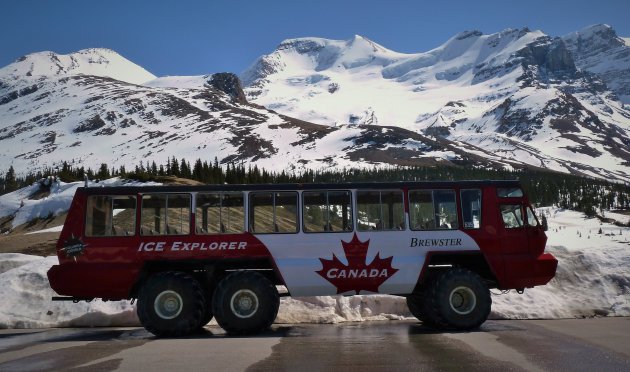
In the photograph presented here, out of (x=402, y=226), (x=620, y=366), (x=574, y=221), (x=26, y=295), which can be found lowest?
(x=620, y=366)

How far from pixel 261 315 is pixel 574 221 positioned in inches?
5181

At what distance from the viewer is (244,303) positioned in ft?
42.6

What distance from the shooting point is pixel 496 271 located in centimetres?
1367

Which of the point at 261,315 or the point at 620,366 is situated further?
the point at 261,315

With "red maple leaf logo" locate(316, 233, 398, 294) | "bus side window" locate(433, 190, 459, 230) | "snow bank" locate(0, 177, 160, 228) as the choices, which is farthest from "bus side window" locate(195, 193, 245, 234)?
"snow bank" locate(0, 177, 160, 228)

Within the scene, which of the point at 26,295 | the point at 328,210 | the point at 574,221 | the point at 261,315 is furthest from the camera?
the point at 574,221

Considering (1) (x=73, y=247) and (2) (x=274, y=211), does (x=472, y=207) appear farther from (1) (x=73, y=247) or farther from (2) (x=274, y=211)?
(1) (x=73, y=247)

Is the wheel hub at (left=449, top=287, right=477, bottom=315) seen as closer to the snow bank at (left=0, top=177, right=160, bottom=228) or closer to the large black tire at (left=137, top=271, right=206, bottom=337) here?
the large black tire at (left=137, top=271, right=206, bottom=337)

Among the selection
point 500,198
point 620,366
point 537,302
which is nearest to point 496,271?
point 500,198

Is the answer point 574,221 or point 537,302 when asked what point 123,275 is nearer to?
point 537,302

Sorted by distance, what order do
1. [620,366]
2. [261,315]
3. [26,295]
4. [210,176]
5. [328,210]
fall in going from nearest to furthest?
[620,366] < [261,315] < [328,210] < [26,295] < [210,176]

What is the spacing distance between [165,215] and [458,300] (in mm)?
6979

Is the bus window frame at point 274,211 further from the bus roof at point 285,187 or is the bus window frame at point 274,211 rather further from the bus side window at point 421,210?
the bus side window at point 421,210

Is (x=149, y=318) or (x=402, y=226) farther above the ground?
(x=402, y=226)
